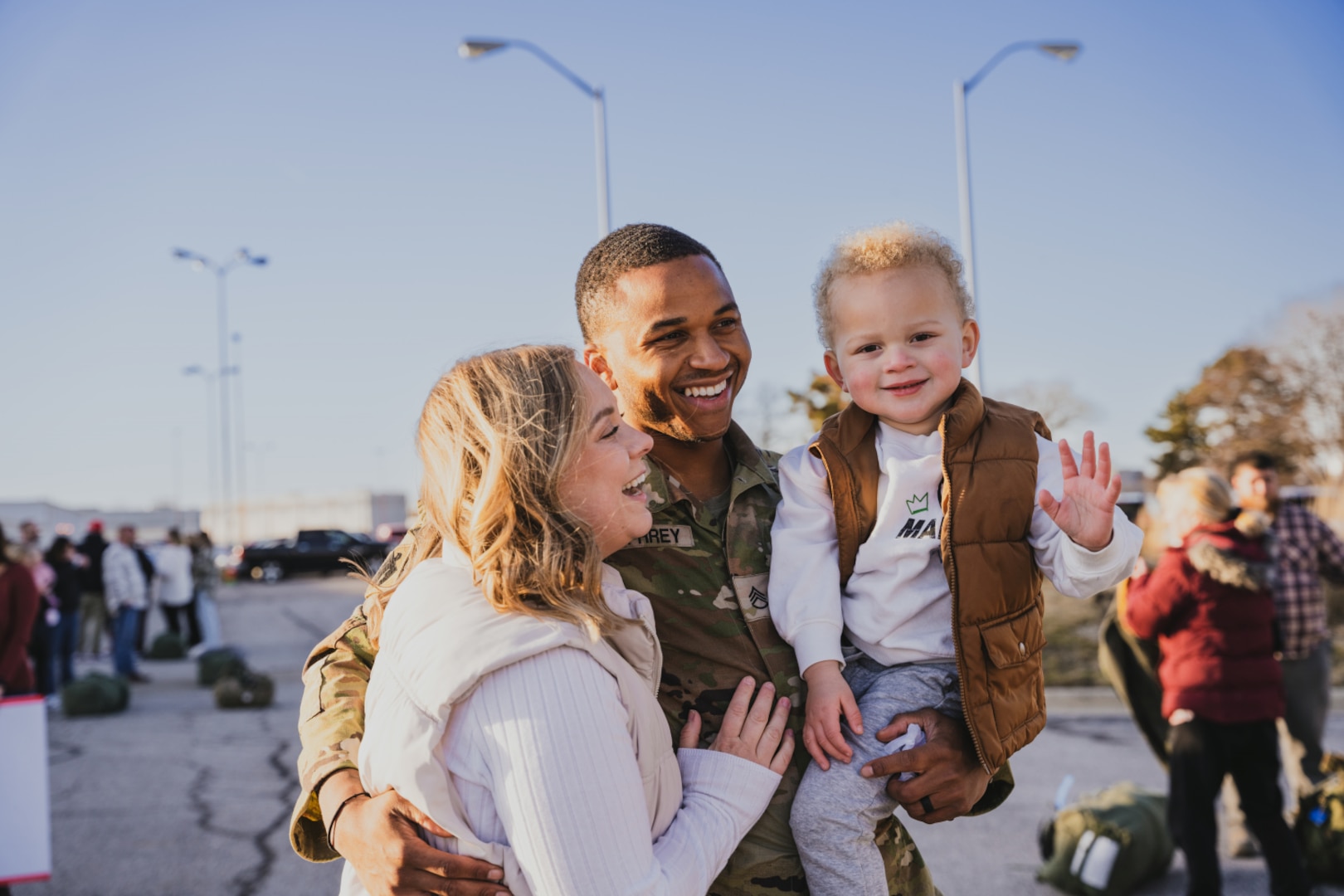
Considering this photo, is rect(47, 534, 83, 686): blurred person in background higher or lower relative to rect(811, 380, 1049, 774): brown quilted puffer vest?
lower

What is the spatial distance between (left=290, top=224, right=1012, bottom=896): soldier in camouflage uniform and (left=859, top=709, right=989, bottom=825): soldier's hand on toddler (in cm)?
15

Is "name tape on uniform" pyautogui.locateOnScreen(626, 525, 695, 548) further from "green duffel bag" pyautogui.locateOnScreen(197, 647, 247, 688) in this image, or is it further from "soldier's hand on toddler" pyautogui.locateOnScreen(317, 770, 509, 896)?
"green duffel bag" pyautogui.locateOnScreen(197, 647, 247, 688)

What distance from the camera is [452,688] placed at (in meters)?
1.55

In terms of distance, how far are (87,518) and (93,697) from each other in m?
67.5

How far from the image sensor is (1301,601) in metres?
6.31

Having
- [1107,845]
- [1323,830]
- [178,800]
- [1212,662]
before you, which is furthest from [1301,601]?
[178,800]

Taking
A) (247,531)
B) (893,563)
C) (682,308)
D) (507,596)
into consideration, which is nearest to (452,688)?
(507,596)

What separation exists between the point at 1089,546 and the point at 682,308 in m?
1.10

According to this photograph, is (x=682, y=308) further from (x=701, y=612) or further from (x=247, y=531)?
(x=247, y=531)

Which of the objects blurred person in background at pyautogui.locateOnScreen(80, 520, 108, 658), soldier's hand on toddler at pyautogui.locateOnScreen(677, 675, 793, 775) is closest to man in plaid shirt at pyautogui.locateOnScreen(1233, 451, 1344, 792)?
soldier's hand on toddler at pyautogui.locateOnScreen(677, 675, 793, 775)

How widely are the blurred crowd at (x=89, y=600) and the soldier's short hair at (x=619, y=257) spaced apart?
600cm

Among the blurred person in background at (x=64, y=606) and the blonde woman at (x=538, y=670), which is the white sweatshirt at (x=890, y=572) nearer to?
the blonde woman at (x=538, y=670)

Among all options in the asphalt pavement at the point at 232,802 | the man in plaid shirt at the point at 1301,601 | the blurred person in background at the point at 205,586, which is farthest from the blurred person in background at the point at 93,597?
the man in plaid shirt at the point at 1301,601

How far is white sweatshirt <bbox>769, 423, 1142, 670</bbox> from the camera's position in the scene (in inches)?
89.2
